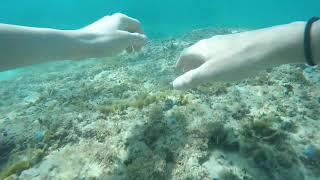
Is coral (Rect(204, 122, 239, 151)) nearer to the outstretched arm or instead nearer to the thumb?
the thumb

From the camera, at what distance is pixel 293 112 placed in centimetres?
555

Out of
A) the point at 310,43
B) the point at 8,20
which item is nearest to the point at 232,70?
the point at 310,43

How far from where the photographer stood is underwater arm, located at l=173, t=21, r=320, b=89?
9.23ft

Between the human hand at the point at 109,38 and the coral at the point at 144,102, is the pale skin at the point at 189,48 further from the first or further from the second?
the coral at the point at 144,102

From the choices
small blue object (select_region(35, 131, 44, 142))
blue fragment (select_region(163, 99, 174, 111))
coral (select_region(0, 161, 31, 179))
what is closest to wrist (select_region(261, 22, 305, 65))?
blue fragment (select_region(163, 99, 174, 111))

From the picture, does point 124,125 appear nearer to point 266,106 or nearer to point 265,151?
point 265,151

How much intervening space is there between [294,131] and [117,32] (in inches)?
136

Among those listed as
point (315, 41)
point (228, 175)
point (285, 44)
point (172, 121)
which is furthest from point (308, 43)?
point (172, 121)

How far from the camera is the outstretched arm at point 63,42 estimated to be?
360 centimetres

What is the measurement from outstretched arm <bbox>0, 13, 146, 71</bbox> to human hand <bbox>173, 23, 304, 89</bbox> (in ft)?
4.38

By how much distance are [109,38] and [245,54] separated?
1993mm

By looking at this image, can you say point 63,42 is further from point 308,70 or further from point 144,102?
point 308,70

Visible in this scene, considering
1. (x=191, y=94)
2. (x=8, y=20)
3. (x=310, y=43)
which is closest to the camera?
(x=310, y=43)

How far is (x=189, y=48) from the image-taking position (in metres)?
3.55
